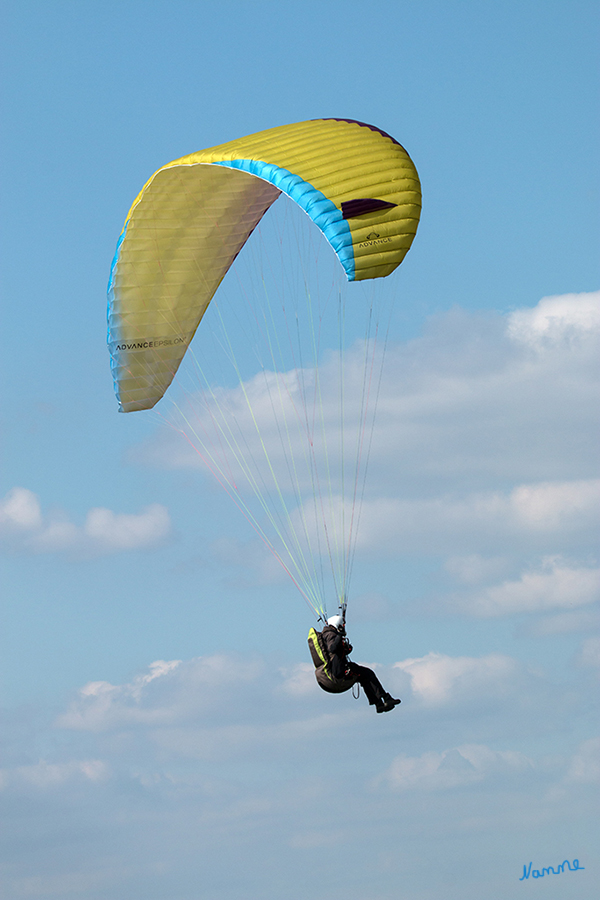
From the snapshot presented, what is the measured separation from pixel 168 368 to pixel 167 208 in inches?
108

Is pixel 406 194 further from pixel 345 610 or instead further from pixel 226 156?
pixel 345 610

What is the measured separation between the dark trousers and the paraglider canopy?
5293 mm

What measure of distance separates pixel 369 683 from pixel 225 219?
25.9 ft

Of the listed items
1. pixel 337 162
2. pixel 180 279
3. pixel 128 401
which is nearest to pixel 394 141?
pixel 337 162

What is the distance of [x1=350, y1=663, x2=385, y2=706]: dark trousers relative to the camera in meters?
19.2

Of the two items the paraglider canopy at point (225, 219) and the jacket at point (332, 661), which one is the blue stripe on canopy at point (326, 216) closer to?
the paraglider canopy at point (225, 219)

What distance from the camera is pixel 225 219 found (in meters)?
22.6

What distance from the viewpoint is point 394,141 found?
20.1 m

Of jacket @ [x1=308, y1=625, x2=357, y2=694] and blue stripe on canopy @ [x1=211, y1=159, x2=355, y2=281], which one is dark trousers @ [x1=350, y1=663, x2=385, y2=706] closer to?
jacket @ [x1=308, y1=625, x2=357, y2=694]

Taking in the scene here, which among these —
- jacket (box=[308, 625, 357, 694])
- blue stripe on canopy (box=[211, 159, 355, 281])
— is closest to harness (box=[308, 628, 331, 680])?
jacket (box=[308, 625, 357, 694])

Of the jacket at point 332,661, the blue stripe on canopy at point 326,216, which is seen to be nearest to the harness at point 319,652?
the jacket at point 332,661

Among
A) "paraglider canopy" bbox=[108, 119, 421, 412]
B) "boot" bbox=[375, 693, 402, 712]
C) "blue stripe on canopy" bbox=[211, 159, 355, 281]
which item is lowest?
"boot" bbox=[375, 693, 402, 712]

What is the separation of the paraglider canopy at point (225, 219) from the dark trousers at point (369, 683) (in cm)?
529

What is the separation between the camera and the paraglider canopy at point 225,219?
18828 millimetres
